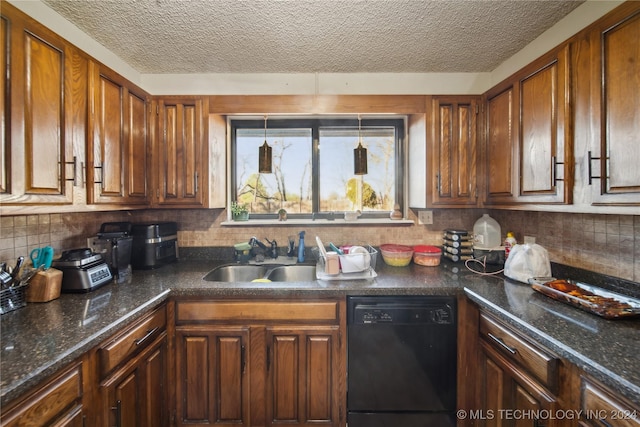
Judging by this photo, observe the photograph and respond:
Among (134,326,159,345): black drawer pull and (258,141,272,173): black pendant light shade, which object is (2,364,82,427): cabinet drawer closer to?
(134,326,159,345): black drawer pull

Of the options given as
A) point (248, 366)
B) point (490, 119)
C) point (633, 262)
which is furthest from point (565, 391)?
point (490, 119)

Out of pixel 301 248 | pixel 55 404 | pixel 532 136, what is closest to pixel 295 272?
pixel 301 248

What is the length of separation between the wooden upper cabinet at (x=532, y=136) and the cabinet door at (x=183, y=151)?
6.46 feet

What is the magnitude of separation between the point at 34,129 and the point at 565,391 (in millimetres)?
2249

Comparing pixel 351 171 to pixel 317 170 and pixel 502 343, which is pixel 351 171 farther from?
pixel 502 343

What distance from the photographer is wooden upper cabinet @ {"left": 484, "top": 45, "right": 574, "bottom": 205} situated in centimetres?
127

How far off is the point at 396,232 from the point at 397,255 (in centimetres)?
30

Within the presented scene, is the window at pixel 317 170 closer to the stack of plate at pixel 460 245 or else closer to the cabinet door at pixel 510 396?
the stack of plate at pixel 460 245

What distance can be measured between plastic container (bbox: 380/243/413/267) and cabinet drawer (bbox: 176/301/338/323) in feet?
2.07

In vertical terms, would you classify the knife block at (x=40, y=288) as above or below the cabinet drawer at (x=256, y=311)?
above

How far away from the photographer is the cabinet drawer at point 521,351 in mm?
967

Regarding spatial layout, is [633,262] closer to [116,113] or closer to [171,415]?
[171,415]

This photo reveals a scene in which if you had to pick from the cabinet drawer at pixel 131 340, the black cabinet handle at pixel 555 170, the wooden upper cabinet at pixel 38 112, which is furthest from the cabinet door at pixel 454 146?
the wooden upper cabinet at pixel 38 112

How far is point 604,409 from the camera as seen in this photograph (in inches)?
31.1
